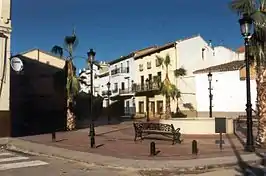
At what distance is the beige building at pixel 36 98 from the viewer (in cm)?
3164

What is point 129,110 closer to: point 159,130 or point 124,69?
point 124,69

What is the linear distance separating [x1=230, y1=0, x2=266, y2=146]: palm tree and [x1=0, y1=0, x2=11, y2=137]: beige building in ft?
39.7

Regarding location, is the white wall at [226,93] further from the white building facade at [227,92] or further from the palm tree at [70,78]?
the palm tree at [70,78]

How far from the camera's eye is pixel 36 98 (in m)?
36.2

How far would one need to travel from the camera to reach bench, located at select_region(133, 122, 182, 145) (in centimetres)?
1825

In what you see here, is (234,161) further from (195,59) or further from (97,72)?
(97,72)

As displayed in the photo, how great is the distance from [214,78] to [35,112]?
19.6m

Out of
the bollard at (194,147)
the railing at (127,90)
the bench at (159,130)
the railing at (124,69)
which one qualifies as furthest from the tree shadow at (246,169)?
the railing at (124,69)

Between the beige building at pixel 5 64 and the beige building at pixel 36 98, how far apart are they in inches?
310

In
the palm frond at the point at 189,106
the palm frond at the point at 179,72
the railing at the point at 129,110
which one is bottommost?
the railing at the point at 129,110

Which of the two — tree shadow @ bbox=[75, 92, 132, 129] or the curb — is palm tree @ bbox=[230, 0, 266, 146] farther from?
tree shadow @ bbox=[75, 92, 132, 129]

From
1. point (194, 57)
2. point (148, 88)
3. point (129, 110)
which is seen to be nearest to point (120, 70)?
point (129, 110)

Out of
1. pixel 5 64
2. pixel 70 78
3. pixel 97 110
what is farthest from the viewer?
pixel 97 110

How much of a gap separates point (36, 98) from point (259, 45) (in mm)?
24615
